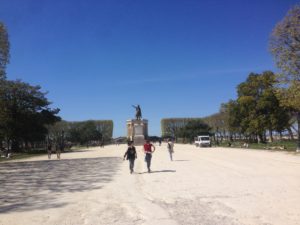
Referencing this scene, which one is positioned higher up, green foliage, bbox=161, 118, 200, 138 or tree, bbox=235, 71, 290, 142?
green foliage, bbox=161, 118, 200, 138

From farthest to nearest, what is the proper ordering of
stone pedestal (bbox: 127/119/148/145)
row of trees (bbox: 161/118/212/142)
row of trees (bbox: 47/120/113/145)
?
row of trees (bbox: 47/120/113/145), row of trees (bbox: 161/118/212/142), stone pedestal (bbox: 127/119/148/145)

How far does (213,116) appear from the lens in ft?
399

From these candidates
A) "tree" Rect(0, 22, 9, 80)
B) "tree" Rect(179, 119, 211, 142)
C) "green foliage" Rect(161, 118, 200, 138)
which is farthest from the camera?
"green foliage" Rect(161, 118, 200, 138)

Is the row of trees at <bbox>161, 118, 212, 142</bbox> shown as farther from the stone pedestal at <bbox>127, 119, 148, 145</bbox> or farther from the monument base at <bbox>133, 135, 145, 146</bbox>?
the monument base at <bbox>133, 135, 145, 146</bbox>

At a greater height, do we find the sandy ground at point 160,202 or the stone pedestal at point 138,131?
the stone pedestal at point 138,131

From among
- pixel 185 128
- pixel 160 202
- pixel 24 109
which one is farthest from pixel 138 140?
pixel 160 202

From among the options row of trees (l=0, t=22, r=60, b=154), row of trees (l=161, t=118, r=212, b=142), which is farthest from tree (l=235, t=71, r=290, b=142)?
row of trees (l=161, t=118, r=212, b=142)

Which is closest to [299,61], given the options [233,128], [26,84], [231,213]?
[231,213]

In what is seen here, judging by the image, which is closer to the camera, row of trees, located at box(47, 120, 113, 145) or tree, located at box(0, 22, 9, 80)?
tree, located at box(0, 22, 9, 80)

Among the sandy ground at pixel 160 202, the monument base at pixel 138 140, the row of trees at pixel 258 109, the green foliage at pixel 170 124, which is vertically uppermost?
the green foliage at pixel 170 124

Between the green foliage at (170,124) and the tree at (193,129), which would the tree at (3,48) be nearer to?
the tree at (193,129)

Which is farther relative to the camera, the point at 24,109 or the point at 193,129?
the point at 193,129

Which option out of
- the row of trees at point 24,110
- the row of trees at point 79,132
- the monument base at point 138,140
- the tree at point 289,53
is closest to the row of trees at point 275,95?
the tree at point 289,53

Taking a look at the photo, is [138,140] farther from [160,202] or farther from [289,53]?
[160,202]
